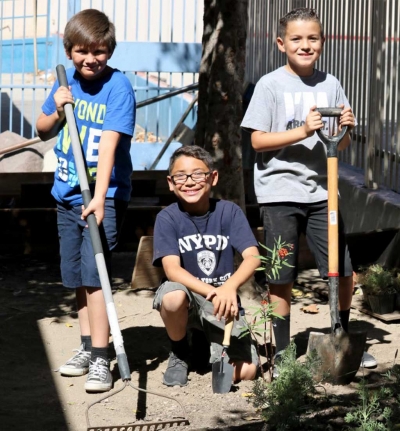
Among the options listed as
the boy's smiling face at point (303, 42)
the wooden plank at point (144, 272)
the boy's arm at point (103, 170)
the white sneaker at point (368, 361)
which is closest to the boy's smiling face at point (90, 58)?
the boy's arm at point (103, 170)

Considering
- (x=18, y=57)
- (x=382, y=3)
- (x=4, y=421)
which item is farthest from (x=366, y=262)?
(x=18, y=57)

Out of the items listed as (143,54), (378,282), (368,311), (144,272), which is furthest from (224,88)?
(143,54)

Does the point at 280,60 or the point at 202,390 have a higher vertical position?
the point at 280,60

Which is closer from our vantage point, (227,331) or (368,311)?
(227,331)

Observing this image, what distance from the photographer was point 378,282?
6453 millimetres

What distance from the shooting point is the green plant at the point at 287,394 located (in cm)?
390

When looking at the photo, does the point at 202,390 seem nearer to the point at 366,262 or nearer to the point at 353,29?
the point at 366,262

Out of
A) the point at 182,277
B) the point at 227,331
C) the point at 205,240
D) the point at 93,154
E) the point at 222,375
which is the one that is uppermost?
the point at 93,154

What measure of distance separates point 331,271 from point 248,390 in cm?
73

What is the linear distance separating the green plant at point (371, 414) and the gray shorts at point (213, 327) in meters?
0.96

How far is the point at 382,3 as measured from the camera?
8344 millimetres

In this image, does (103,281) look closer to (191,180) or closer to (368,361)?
(191,180)

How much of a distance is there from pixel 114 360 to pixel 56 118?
1423 mm

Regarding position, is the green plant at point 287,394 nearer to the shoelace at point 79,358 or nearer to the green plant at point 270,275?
the green plant at point 270,275
